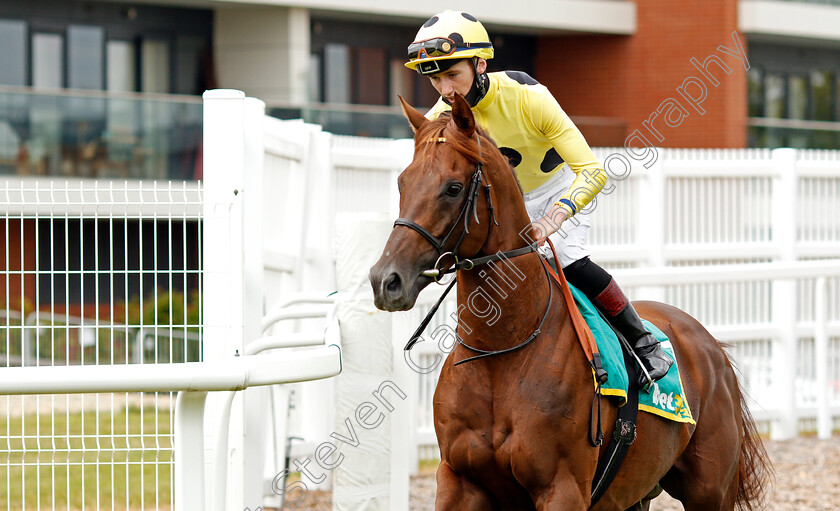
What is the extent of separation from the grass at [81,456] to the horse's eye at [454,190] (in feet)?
4.97

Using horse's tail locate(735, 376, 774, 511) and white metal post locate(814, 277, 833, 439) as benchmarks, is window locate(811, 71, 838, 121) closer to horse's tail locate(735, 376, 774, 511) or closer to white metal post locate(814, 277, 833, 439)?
white metal post locate(814, 277, 833, 439)

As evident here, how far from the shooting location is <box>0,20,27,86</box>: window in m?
17.9

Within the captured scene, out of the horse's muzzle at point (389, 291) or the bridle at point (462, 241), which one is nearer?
the horse's muzzle at point (389, 291)

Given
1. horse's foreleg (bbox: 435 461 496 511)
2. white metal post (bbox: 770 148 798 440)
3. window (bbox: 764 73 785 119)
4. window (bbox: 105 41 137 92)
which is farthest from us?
window (bbox: 764 73 785 119)

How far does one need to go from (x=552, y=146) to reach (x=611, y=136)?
16.7m

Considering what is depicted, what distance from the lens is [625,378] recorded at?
3.91m

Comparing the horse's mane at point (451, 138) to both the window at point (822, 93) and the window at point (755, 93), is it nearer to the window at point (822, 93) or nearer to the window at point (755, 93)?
the window at point (755, 93)

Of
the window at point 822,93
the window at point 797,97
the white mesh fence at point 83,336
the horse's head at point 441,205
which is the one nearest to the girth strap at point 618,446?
the horse's head at point 441,205

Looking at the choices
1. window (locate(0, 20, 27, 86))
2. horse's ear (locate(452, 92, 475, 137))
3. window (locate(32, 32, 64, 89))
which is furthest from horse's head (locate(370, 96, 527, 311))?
window (locate(32, 32, 64, 89))

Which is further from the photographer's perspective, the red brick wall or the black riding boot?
the red brick wall

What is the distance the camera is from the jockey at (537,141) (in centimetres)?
375

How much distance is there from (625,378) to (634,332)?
0.32m

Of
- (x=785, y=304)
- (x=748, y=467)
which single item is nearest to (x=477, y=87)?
(x=748, y=467)

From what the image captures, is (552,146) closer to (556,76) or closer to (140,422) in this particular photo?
(140,422)
